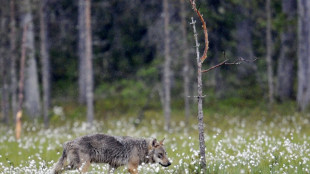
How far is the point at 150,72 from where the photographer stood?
2619cm

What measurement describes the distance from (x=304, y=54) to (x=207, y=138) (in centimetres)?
1088

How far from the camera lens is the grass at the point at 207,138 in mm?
10602

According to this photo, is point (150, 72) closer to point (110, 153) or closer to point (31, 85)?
point (31, 85)

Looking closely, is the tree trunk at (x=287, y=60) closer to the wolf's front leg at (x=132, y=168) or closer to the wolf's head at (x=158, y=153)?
the wolf's head at (x=158, y=153)

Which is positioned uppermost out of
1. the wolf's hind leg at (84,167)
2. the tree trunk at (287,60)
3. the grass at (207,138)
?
the tree trunk at (287,60)

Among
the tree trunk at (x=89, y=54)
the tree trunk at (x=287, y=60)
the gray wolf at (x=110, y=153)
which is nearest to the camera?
the gray wolf at (x=110, y=153)

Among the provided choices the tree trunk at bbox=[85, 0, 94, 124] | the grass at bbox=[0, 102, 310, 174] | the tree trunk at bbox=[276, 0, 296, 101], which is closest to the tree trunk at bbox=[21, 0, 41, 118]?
the grass at bbox=[0, 102, 310, 174]

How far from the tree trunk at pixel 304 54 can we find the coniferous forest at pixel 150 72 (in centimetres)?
5

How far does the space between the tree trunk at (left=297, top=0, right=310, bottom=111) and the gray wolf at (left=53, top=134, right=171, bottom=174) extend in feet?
47.1

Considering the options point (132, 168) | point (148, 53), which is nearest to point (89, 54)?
point (148, 53)

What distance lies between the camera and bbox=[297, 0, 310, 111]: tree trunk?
24.0 meters

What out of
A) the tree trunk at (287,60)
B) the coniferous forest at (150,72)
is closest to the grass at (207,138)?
the coniferous forest at (150,72)

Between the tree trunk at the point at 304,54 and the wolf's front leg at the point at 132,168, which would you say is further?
the tree trunk at the point at 304,54

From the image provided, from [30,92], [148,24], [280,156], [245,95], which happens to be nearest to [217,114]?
[245,95]
